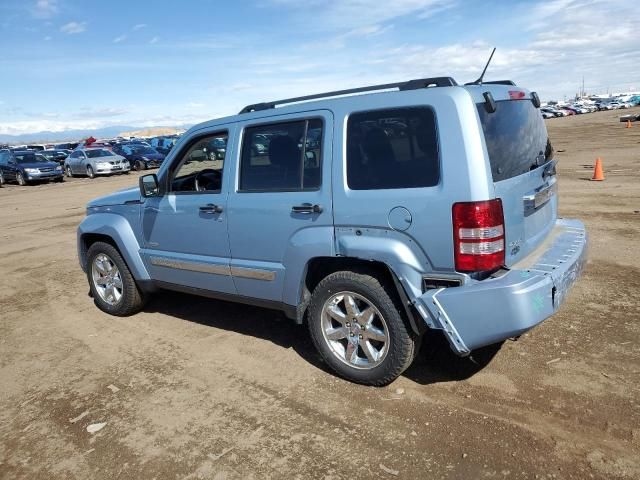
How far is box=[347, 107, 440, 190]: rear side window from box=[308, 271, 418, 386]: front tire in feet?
2.25

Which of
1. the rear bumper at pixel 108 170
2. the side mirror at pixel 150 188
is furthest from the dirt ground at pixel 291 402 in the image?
the rear bumper at pixel 108 170

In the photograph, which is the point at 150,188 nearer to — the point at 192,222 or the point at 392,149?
the point at 192,222

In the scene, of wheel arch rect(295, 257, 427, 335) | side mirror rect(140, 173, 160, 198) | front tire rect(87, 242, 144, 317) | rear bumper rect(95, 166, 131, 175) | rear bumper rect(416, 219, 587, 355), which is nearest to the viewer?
rear bumper rect(416, 219, 587, 355)

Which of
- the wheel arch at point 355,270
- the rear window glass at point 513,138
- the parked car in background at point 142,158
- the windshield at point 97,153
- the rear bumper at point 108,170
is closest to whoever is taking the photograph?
the rear window glass at point 513,138

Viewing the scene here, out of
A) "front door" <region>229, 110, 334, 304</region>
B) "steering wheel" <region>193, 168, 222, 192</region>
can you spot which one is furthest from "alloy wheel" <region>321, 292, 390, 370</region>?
"steering wheel" <region>193, 168, 222, 192</region>

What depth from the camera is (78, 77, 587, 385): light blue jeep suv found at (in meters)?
3.19

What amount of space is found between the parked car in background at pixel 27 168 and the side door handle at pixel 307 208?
2638 centimetres

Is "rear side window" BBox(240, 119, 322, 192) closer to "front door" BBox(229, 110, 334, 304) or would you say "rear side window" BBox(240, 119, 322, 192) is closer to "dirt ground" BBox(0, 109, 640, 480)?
"front door" BBox(229, 110, 334, 304)

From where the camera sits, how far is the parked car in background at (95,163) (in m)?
28.2

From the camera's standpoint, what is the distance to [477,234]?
10.3ft

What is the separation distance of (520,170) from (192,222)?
2706mm

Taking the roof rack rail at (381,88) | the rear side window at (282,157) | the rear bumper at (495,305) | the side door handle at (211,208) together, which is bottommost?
the rear bumper at (495,305)

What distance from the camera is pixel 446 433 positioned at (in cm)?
313

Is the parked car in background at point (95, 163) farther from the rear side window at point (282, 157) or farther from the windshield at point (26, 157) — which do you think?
the rear side window at point (282, 157)
